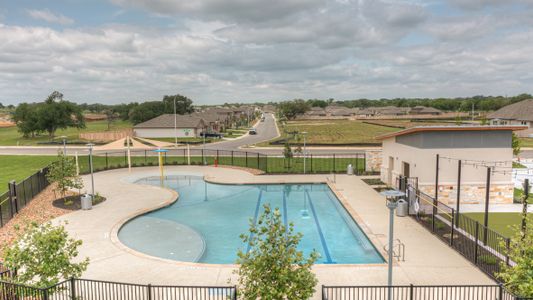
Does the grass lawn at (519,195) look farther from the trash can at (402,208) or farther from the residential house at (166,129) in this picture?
the residential house at (166,129)

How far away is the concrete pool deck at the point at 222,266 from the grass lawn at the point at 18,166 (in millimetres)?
11096

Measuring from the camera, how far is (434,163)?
2209 cm

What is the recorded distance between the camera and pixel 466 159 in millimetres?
21672

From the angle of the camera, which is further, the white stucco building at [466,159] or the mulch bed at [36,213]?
the white stucco building at [466,159]

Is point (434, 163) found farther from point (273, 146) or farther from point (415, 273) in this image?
point (273, 146)

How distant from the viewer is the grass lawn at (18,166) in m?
32.7

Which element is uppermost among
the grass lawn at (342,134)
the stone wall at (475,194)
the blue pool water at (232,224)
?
the grass lawn at (342,134)

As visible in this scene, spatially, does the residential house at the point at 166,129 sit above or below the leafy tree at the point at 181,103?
below

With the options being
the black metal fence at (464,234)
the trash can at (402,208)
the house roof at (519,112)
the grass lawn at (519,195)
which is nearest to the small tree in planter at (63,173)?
the trash can at (402,208)

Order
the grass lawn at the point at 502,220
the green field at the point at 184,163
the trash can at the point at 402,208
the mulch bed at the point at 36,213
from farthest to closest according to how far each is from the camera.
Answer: the green field at the point at 184,163 < the trash can at the point at 402,208 < the grass lawn at the point at 502,220 < the mulch bed at the point at 36,213

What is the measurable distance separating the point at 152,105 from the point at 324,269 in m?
100

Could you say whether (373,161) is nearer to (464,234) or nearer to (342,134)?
(464,234)

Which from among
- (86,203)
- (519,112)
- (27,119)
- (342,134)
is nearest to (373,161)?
(86,203)

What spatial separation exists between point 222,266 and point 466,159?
52.4 ft
